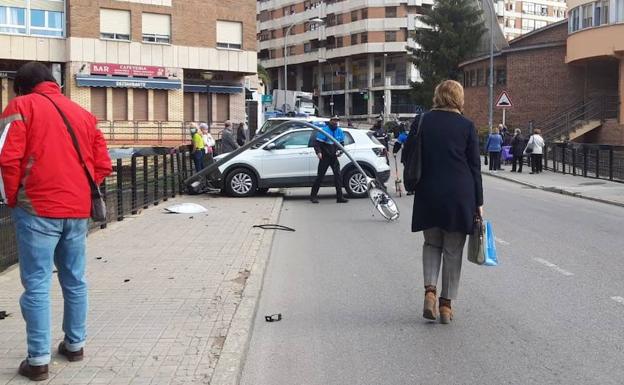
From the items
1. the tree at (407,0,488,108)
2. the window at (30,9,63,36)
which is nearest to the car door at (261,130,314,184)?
the window at (30,9,63,36)

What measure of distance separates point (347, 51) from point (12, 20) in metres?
50.4

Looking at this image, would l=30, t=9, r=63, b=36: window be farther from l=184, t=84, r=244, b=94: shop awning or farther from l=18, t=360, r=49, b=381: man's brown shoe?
l=18, t=360, r=49, b=381: man's brown shoe

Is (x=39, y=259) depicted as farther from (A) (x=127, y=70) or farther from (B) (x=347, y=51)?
(B) (x=347, y=51)

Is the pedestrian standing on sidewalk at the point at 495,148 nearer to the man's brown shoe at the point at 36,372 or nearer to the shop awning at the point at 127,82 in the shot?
the shop awning at the point at 127,82

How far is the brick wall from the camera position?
38.3 metres

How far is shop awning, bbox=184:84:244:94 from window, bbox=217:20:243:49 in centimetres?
243

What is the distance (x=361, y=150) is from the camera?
1714 centimetres

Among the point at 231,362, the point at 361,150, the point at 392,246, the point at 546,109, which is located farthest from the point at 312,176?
the point at 546,109

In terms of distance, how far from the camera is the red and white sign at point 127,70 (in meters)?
38.8

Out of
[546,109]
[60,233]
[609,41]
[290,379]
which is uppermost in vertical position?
[609,41]

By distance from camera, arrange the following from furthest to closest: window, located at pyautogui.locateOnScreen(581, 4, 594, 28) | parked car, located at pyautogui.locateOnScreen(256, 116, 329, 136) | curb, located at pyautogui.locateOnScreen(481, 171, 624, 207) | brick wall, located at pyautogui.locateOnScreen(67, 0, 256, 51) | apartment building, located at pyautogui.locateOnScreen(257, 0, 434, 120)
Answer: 1. apartment building, located at pyautogui.locateOnScreen(257, 0, 434, 120)
2. brick wall, located at pyautogui.locateOnScreen(67, 0, 256, 51)
3. window, located at pyautogui.locateOnScreen(581, 4, 594, 28)
4. parked car, located at pyautogui.locateOnScreen(256, 116, 329, 136)
5. curb, located at pyautogui.locateOnScreen(481, 171, 624, 207)

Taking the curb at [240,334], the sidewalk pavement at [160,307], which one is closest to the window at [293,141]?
the sidewalk pavement at [160,307]

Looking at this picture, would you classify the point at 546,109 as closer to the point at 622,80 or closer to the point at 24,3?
the point at 622,80

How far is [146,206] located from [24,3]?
2789 centimetres
